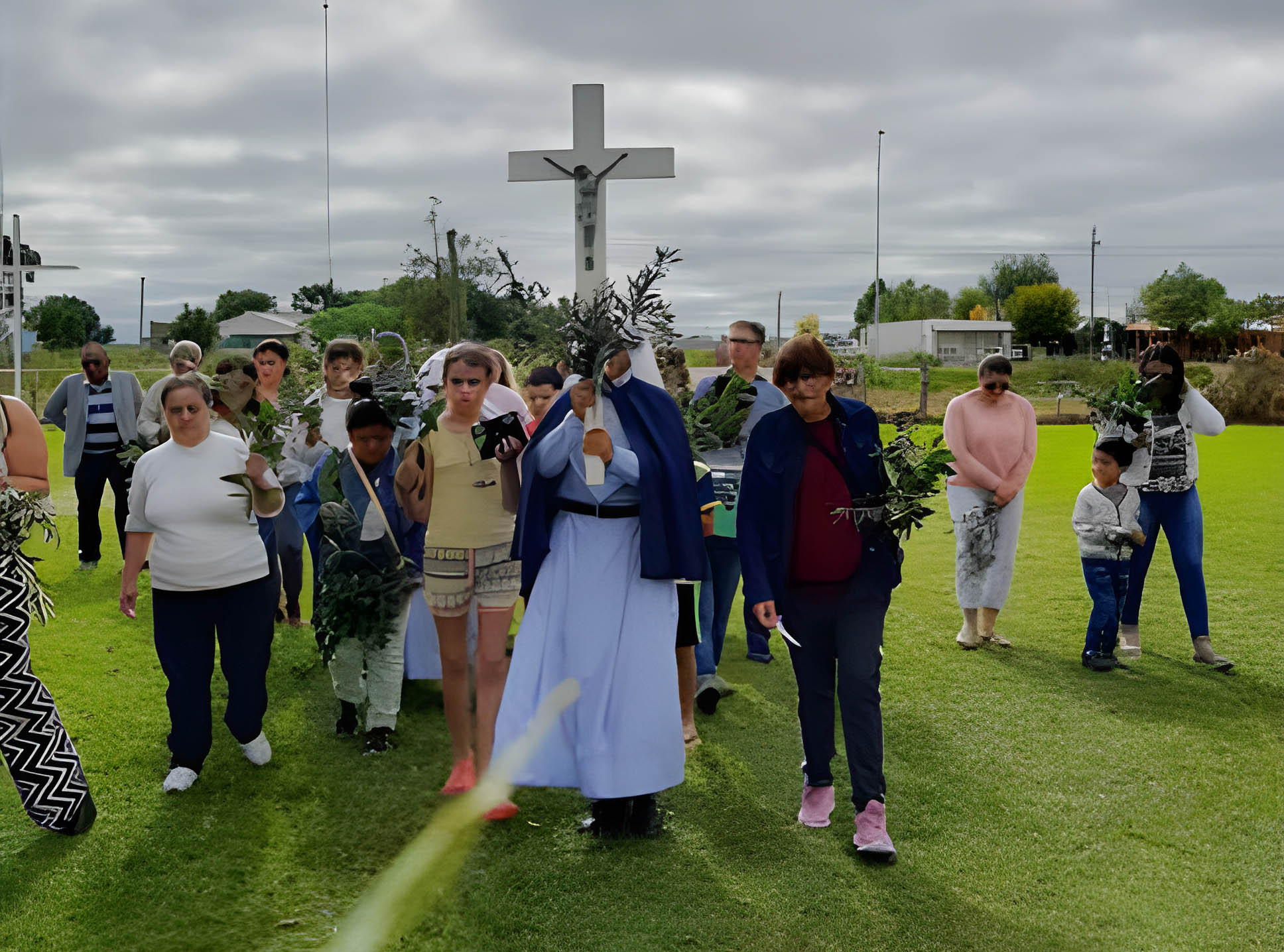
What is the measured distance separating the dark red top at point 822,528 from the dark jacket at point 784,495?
0.04 meters

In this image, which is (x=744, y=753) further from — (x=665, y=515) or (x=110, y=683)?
(x=110, y=683)

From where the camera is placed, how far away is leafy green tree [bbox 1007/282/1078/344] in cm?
8225

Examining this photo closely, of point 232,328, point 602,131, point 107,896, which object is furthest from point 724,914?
point 232,328

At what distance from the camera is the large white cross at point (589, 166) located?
8.12m

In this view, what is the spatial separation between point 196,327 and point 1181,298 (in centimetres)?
5669

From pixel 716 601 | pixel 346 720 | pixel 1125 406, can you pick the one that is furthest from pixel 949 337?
pixel 346 720

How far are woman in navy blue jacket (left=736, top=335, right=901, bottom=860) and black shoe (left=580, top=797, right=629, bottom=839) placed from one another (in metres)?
0.99

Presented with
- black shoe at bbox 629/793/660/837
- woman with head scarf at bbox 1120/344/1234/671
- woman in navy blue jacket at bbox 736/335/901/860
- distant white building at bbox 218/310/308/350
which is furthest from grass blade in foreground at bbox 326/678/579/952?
distant white building at bbox 218/310/308/350

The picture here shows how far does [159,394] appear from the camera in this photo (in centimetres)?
915

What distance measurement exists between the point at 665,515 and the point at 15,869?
9.94 feet

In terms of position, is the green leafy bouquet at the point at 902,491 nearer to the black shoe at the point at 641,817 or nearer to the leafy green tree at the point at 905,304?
the black shoe at the point at 641,817

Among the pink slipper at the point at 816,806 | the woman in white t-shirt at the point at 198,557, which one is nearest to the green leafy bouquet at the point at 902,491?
the pink slipper at the point at 816,806

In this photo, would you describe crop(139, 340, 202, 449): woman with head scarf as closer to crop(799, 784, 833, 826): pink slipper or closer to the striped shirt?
→ the striped shirt

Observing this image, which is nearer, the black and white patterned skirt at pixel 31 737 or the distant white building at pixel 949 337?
the black and white patterned skirt at pixel 31 737
